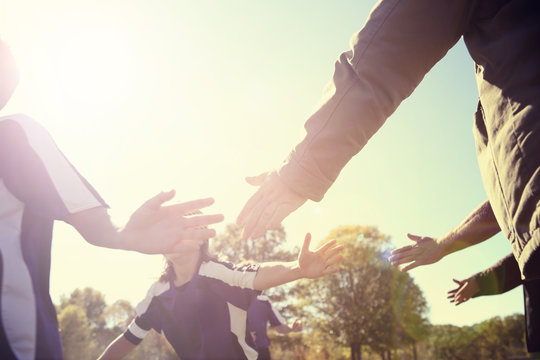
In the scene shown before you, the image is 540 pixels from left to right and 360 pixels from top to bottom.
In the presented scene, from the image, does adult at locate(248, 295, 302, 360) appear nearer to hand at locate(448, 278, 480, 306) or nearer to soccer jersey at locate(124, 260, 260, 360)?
soccer jersey at locate(124, 260, 260, 360)

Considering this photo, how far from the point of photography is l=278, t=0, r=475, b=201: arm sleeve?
1520mm

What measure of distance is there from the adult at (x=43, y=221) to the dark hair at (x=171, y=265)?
292 cm

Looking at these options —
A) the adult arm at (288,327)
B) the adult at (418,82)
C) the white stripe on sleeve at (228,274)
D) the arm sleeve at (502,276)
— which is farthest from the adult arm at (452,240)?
the adult arm at (288,327)

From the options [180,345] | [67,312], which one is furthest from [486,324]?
[180,345]

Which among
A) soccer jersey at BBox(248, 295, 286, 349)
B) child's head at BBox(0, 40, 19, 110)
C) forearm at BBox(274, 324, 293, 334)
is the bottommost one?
forearm at BBox(274, 324, 293, 334)

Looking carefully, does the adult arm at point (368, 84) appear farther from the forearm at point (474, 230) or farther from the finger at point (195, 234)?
the forearm at point (474, 230)

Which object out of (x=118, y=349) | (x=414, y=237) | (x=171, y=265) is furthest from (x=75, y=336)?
(x=414, y=237)

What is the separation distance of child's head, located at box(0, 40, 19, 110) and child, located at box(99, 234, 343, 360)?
6.80 ft

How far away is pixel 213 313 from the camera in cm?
405

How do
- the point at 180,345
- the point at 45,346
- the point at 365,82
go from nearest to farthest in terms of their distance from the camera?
the point at 45,346 → the point at 365,82 → the point at 180,345

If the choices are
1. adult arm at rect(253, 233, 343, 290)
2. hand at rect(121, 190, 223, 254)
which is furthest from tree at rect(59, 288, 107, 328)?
hand at rect(121, 190, 223, 254)

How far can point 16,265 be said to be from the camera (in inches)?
61.2

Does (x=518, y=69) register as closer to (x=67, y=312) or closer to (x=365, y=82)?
(x=365, y=82)

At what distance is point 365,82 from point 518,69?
60cm
